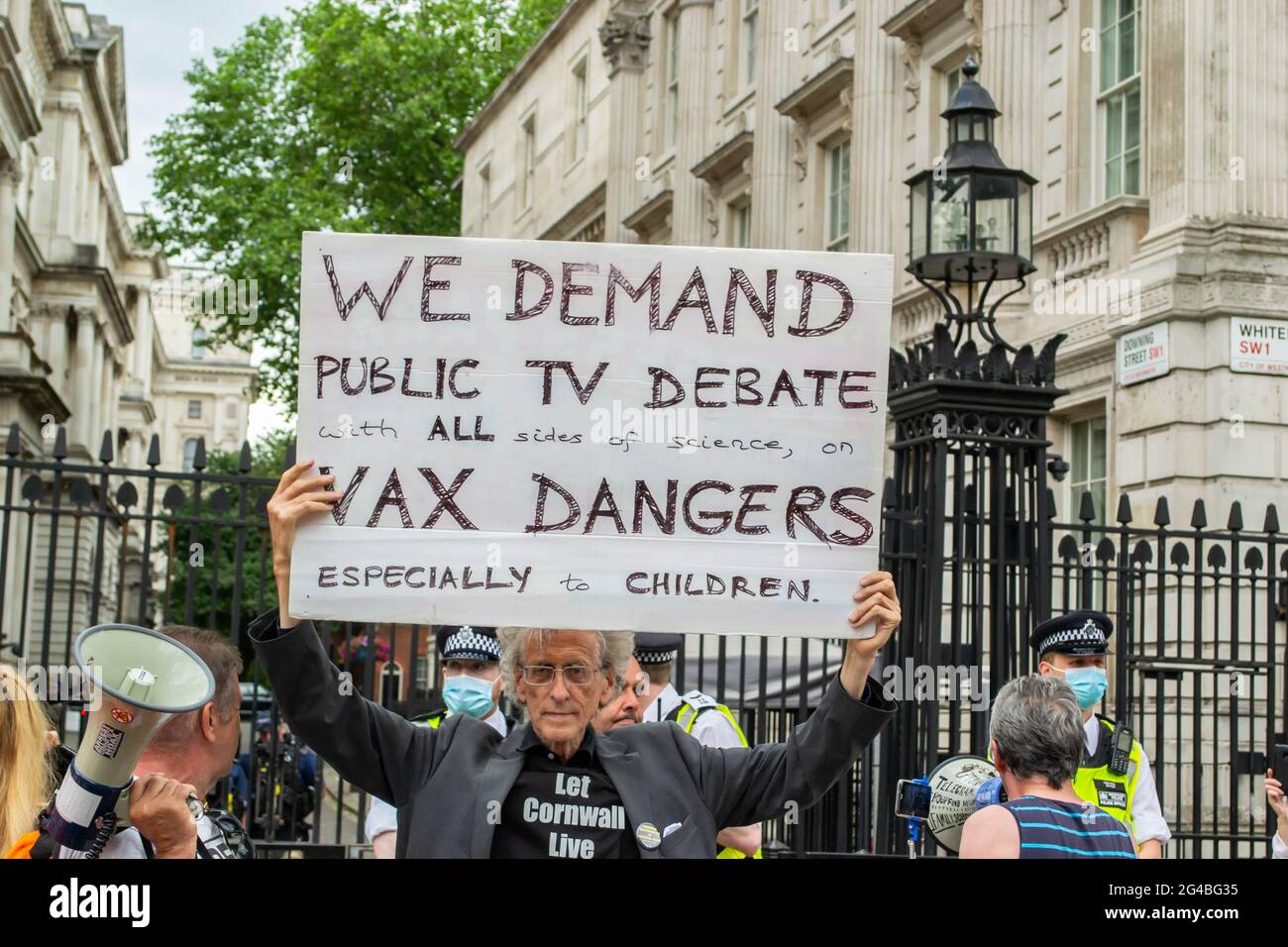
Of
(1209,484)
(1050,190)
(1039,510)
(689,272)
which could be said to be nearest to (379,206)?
(1050,190)

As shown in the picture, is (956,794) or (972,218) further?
(972,218)

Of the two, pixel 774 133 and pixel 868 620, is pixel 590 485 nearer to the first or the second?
pixel 868 620

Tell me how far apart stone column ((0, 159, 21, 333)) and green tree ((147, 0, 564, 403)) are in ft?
13.1

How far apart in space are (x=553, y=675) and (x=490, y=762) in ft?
0.81

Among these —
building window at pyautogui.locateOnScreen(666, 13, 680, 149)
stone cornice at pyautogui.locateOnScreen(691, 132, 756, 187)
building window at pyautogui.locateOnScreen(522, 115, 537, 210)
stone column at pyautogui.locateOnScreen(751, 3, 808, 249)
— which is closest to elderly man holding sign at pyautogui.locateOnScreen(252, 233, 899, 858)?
stone column at pyautogui.locateOnScreen(751, 3, 808, 249)

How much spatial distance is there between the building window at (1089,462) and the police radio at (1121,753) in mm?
10273

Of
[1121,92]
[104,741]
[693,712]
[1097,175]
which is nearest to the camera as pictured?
[104,741]

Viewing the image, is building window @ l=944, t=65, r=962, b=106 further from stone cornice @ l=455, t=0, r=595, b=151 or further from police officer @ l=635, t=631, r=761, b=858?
stone cornice @ l=455, t=0, r=595, b=151

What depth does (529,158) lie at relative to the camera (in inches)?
1596

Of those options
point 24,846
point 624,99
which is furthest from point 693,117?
point 24,846

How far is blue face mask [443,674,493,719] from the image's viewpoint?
7.33m
